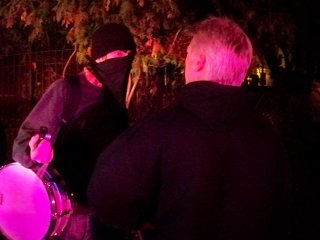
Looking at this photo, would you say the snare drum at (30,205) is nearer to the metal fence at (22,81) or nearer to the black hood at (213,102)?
Result: the black hood at (213,102)

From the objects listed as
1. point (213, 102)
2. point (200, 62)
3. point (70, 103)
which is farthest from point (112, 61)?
point (213, 102)

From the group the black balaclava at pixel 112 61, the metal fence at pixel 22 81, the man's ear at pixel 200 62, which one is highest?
the man's ear at pixel 200 62

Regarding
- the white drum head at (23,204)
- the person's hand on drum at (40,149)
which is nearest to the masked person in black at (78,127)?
the person's hand on drum at (40,149)

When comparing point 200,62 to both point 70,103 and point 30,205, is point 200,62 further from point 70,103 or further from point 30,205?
point 30,205

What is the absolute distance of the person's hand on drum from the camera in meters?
3.52

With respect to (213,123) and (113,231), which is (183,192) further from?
(113,231)

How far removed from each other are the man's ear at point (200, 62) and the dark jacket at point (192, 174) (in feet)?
0.26

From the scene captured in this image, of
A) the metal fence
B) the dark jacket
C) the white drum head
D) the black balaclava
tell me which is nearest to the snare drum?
the white drum head

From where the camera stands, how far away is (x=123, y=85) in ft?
12.9

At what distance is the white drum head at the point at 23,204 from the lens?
12.5 ft

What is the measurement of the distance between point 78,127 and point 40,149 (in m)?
0.28

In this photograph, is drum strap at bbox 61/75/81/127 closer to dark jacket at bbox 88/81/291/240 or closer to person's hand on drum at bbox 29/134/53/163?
person's hand on drum at bbox 29/134/53/163

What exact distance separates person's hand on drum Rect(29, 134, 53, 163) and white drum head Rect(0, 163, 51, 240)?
254 mm

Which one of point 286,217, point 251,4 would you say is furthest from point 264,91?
point 286,217
